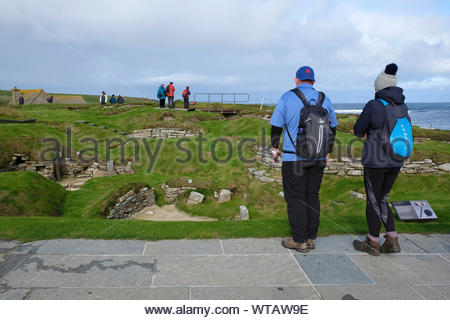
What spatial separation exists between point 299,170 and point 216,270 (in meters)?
1.75

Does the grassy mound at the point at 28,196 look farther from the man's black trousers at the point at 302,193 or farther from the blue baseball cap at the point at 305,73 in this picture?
the blue baseball cap at the point at 305,73

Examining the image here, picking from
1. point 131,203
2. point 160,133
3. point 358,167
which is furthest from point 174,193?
point 160,133

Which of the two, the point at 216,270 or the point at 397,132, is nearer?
the point at 216,270

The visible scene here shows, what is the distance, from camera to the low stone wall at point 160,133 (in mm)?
23922

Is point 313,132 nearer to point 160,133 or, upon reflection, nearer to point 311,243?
point 311,243

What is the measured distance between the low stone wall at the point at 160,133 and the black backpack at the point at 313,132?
19.8m

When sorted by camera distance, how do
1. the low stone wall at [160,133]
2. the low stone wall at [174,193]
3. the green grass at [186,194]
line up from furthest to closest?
the low stone wall at [160,133], the low stone wall at [174,193], the green grass at [186,194]

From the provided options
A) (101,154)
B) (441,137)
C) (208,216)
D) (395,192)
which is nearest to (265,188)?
(208,216)

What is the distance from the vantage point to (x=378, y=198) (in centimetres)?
438

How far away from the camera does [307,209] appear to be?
177 inches

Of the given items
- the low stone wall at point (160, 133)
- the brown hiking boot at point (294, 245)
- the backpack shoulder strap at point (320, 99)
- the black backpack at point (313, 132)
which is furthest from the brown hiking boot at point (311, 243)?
the low stone wall at point (160, 133)

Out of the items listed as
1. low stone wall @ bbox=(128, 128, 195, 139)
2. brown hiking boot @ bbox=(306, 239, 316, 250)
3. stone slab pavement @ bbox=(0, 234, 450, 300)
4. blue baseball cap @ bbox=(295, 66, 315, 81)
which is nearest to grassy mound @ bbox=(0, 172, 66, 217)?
stone slab pavement @ bbox=(0, 234, 450, 300)

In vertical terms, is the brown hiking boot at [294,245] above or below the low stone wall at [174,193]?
above

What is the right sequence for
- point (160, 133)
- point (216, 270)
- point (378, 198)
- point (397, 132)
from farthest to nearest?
point (160, 133), point (378, 198), point (397, 132), point (216, 270)
